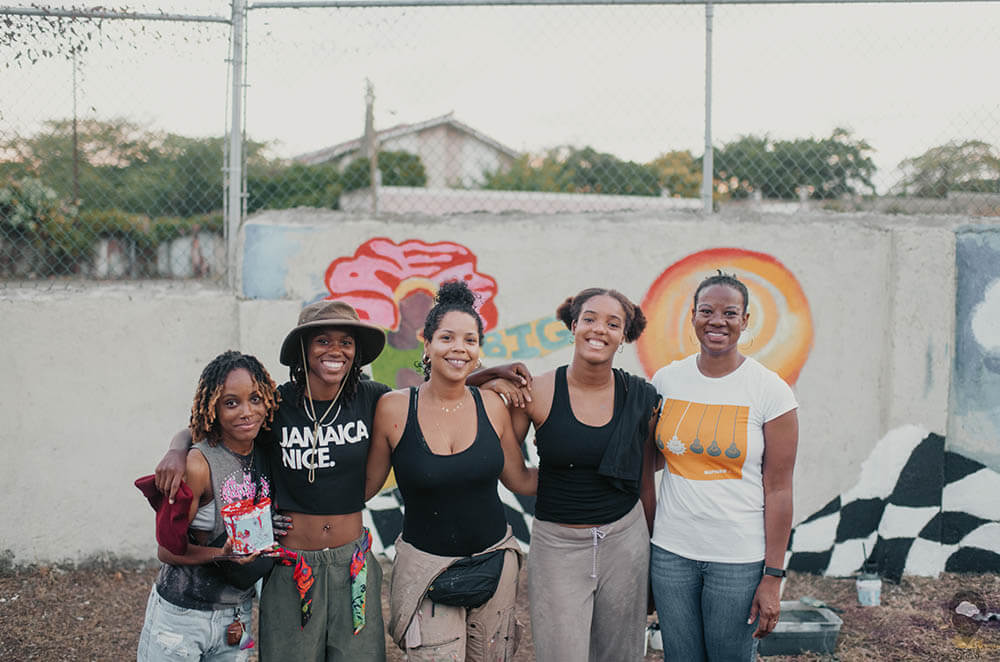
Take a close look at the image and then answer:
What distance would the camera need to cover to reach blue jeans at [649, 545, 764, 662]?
2590 mm

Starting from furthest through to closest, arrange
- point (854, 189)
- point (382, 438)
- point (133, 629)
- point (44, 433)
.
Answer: point (854, 189)
point (44, 433)
point (133, 629)
point (382, 438)

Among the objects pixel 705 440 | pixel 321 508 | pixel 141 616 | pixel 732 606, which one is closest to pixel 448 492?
pixel 321 508

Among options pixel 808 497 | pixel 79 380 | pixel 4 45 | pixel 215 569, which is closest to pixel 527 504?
pixel 808 497

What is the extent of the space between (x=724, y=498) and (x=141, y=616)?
11.1 ft

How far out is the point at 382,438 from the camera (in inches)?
106

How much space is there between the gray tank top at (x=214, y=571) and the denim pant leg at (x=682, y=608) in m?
1.50

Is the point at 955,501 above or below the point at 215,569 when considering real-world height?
below

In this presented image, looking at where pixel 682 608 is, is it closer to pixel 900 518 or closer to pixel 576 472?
pixel 576 472

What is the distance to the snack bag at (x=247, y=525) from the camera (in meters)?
2.46

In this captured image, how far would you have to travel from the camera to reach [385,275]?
4.64 m

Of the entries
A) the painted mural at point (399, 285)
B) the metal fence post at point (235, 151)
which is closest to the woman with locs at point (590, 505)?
the painted mural at point (399, 285)

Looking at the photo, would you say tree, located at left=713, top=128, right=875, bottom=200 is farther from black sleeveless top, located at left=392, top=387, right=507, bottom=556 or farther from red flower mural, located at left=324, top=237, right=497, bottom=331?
black sleeveless top, located at left=392, top=387, right=507, bottom=556

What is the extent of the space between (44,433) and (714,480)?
160 inches

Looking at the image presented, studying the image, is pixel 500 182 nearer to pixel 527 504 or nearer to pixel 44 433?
pixel 527 504
